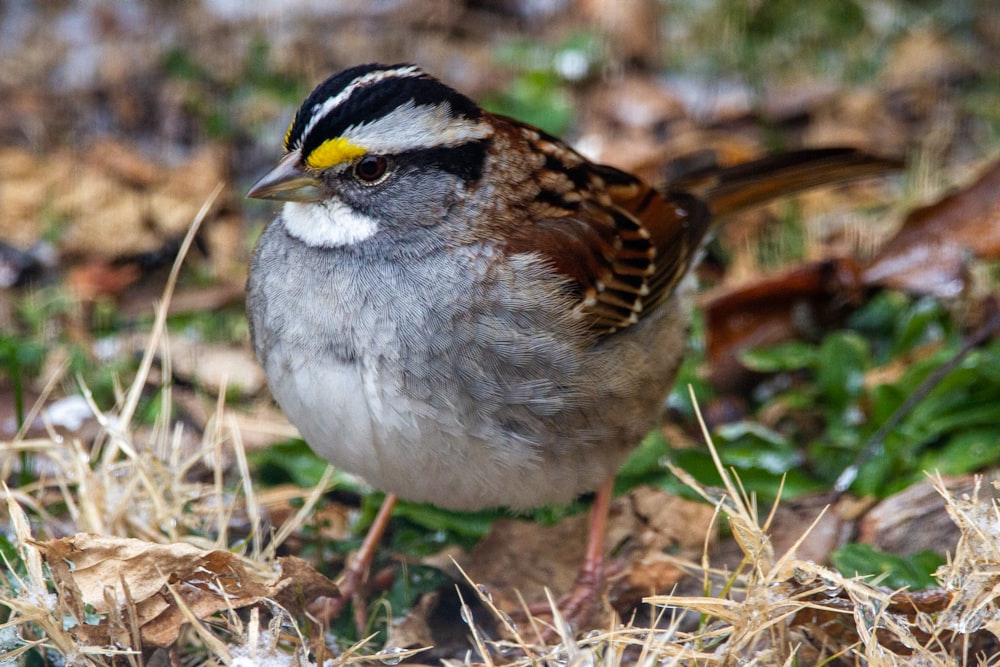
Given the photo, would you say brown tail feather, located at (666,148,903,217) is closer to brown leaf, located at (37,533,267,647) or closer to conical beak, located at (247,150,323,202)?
conical beak, located at (247,150,323,202)

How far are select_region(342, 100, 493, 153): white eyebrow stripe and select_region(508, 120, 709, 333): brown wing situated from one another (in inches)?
11.3

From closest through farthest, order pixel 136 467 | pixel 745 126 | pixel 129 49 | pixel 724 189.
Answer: pixel 136 467 < pixel 724 189 < pixel 745 126 < pixel 129 49

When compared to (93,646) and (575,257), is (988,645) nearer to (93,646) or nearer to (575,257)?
(575,257)

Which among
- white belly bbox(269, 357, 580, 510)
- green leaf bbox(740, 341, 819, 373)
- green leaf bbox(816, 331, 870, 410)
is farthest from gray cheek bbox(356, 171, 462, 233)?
green leaf bbox(816, 331, 870, 410)

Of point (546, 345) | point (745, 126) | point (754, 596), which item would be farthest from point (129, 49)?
point (754, 596)

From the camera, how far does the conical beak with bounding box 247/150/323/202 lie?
2.84 metres

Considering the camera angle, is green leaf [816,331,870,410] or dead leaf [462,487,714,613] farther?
green leaf [816,331,870,410]

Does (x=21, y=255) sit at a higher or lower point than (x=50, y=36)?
lower

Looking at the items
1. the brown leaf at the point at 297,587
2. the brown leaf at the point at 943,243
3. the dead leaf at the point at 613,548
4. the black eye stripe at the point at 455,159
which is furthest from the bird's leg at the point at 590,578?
the brown leaf at the point at 943,243

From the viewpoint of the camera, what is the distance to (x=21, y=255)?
4746mm

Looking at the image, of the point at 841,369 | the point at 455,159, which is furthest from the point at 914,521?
the point at 455,159

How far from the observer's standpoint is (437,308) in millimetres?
2842

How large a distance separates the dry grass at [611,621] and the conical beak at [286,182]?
30.9 inches

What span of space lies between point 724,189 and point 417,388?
172 centimetres
